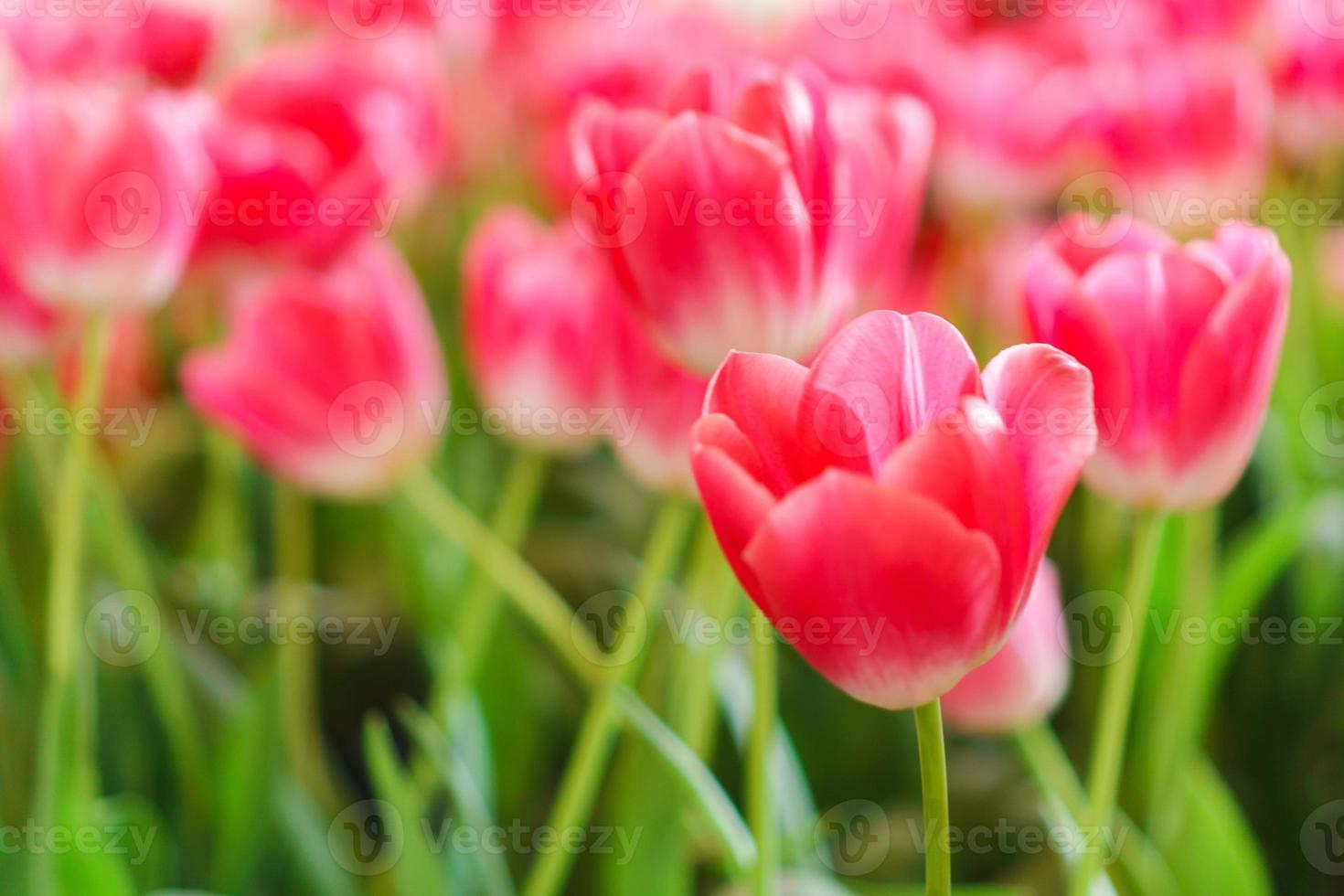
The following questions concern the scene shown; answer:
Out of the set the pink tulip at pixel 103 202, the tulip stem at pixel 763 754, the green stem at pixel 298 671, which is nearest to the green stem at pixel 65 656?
the pink tulip at pixel 103 202

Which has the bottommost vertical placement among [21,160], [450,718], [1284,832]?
[1284,832]

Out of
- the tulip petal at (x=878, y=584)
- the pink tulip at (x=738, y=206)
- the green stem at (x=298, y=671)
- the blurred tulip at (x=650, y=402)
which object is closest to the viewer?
the tulip petal at (x=878, y=584)

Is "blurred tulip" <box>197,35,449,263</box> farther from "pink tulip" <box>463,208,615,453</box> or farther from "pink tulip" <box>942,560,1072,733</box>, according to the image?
"pink tulip" <box>942,560,1072,733</box>

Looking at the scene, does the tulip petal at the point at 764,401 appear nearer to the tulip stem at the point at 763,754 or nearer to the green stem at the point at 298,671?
the tulip stem at the point at 763,754

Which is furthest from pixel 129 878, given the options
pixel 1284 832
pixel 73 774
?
pixel 1284 832

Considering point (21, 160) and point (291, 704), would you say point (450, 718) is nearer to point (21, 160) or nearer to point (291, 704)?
point (291, 704)

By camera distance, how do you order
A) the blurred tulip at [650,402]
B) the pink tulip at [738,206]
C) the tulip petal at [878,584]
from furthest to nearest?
the blurred tulip at [650,402] < the pink tulip at [738,206] < the tulip petal at [878,584]

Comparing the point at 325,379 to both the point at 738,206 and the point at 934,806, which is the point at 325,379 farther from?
the point at 934,806
